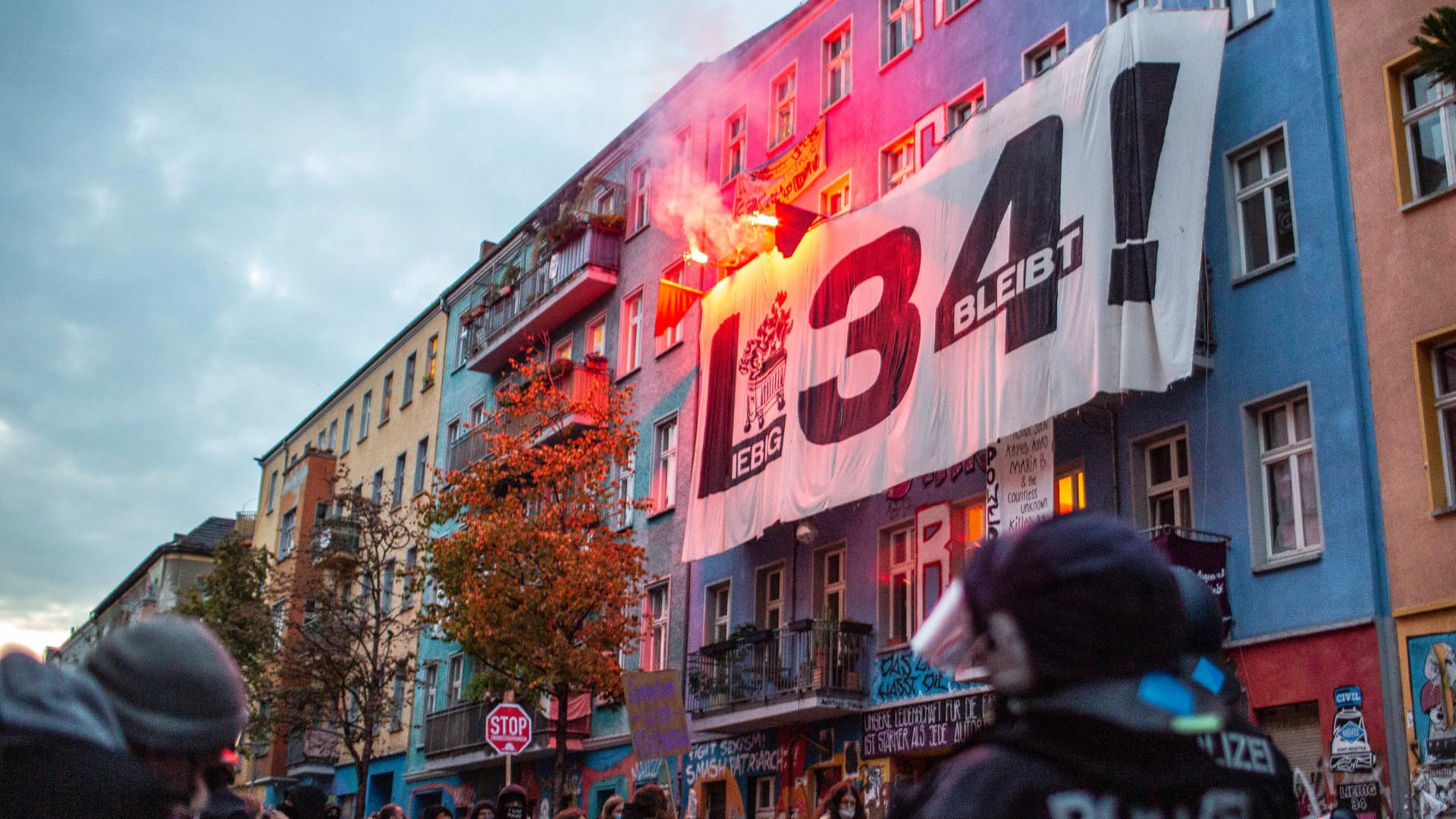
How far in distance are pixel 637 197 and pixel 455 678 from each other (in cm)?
1378

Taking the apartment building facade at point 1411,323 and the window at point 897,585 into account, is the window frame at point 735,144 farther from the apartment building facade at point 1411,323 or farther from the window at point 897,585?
the apartment building facade at point 1411,323

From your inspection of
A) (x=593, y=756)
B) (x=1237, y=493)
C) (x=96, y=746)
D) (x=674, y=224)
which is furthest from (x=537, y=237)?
(x=96, y=746)

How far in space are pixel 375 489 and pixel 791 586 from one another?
27.1 metres

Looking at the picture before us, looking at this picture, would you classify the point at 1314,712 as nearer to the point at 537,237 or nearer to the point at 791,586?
the point at 791,586

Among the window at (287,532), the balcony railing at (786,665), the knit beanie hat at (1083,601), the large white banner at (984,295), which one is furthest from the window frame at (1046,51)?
the window at (287,532)

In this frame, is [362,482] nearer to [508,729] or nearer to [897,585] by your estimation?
[897,585]

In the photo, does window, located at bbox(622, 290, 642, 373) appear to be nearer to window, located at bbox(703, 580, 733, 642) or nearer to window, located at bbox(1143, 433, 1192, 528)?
window, located at bbox(703, 580, 733, 642)

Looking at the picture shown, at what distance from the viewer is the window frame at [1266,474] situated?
16.1 m

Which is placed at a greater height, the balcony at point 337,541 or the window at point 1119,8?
the window at point 1119,8

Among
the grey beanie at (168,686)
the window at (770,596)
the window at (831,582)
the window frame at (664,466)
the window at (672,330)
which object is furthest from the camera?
the window at (672,330)

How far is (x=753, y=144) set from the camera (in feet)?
100

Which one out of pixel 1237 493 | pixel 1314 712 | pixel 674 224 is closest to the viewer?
pixel 1314 712

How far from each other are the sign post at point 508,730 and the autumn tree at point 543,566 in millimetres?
5511

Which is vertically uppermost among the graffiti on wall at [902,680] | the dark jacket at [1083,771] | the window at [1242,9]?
the window at [1242,9]
